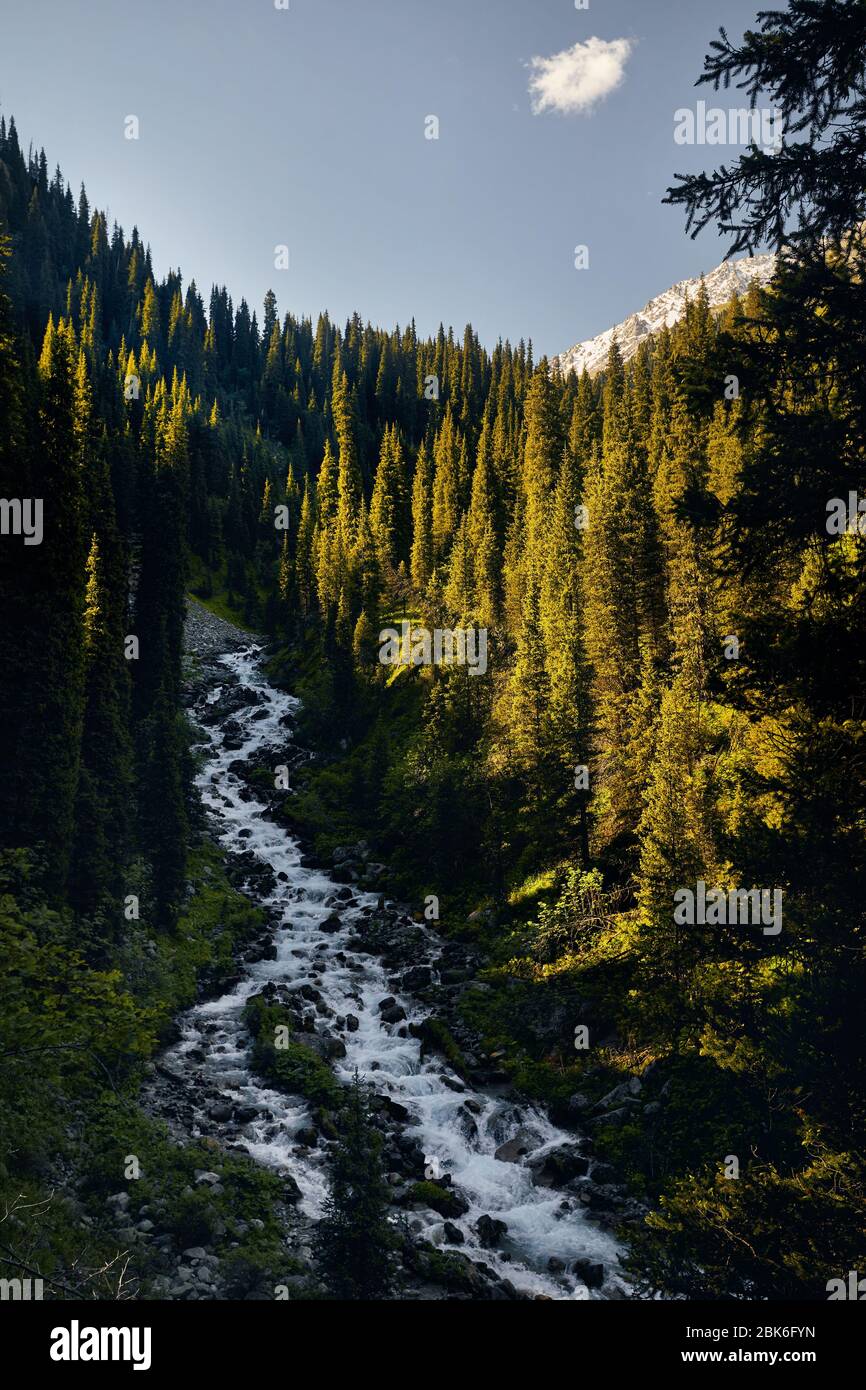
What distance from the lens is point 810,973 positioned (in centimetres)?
941

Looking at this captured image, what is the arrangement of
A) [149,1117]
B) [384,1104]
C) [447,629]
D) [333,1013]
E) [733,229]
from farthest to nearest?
[447,629] < [333,1013] < [384,1104] < [149,1117] < [733,229]

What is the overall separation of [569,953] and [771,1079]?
67.1 feet

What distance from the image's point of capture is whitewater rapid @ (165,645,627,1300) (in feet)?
61.9

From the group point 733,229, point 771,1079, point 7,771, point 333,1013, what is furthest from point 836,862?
point 333,1013

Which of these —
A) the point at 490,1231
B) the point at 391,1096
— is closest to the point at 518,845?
the point at 391,1096

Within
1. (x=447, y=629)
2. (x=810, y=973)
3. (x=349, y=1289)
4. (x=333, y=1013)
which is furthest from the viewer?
(x=447, y=629)

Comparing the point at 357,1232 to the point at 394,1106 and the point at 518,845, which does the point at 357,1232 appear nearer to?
the point at 394,1106

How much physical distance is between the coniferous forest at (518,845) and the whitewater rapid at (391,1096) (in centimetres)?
27

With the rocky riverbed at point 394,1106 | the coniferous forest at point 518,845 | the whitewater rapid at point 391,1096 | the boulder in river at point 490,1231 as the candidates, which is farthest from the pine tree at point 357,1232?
the whitewater rapid at point 391,1096

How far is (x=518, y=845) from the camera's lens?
135ft

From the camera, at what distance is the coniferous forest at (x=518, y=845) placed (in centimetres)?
795

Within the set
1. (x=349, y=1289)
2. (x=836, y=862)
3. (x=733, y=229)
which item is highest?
(x=733, y=229)
